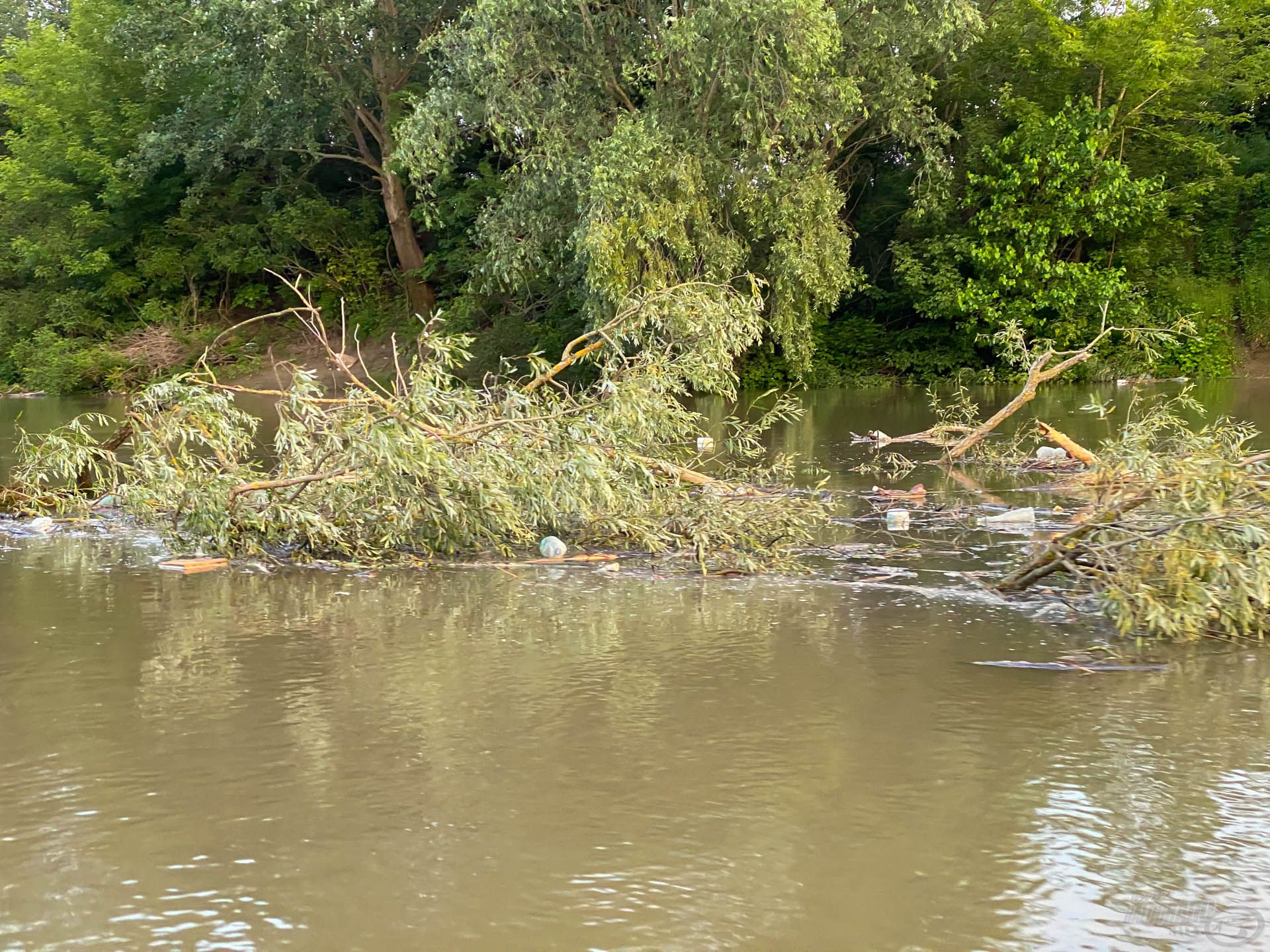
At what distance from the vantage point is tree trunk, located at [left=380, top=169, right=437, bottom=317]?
3038cm

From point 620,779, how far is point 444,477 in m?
4.15

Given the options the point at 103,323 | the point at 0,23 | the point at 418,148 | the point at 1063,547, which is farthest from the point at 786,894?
the point at 0,23

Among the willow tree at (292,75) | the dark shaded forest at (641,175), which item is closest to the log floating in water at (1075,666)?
the dark shaded forest at (641,175)

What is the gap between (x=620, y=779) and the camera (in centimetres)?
435

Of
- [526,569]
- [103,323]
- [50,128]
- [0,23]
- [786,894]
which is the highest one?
[0,23]

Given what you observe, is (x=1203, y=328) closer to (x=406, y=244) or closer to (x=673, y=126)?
(x=673, y=126)

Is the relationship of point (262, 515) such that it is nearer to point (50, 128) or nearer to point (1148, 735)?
point (1148, 735)

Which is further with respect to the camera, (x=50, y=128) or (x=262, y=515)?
(x=50, y=128)

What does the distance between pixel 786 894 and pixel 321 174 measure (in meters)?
33.9

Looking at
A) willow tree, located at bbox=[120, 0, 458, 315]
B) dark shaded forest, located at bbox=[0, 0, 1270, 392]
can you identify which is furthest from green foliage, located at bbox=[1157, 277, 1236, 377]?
willow tree, located at bbox=[120, 0, 458, 315]

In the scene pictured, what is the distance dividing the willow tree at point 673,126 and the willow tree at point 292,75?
3.23m

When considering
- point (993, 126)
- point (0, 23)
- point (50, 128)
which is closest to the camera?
point (993, 126)

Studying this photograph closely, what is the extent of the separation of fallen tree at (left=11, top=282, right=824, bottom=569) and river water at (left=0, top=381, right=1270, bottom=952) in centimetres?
124

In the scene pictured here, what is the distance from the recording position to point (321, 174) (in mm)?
34844
